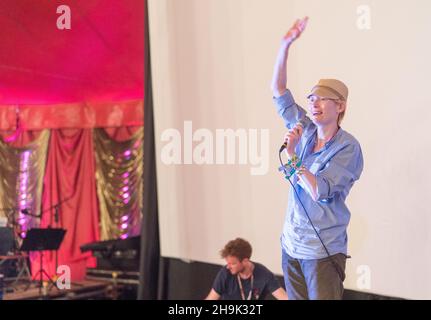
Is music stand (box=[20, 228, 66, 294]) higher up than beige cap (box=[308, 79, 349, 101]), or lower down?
lower down

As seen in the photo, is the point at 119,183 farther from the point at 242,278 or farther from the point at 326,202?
the point at 326,202

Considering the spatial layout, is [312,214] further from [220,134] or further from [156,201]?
[156,201]

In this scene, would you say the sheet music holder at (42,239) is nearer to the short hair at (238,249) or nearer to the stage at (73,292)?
the stage at (73,292)

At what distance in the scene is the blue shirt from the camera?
181 centimetres

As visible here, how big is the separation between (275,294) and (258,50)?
138cm

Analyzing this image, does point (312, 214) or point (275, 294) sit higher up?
point (312, 214)

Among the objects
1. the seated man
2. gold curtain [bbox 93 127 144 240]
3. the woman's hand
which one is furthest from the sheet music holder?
the woman's hand

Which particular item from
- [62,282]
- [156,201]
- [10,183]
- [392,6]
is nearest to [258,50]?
[392,6]

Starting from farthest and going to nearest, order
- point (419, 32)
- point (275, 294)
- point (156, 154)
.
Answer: point (156, 154) → point (275, 294) → point (419, 32)

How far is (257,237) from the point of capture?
3.01 meters

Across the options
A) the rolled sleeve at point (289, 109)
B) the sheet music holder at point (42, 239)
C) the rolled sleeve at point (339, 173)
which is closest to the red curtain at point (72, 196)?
the sheet music holder at point (42, 239)

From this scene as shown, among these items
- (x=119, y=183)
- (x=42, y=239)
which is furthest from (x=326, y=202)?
(x=119, y=183)

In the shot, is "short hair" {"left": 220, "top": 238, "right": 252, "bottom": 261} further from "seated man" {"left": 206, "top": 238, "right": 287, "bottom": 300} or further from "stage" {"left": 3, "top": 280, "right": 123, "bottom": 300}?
"stage" {"left": 3, "top": 280, "right": 123, "bottom": 300}

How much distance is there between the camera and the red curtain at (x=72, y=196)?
722 centimetres
